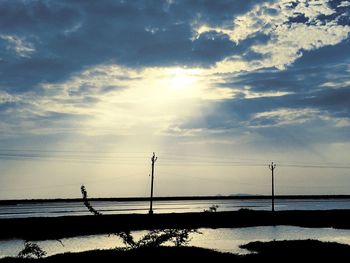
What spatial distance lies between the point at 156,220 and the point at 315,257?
1880 inches

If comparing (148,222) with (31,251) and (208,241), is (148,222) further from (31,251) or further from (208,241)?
(31,251)

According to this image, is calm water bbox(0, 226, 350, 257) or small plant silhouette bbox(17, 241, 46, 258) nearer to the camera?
small plant silhouette bbox(17, 241, 46, 258)

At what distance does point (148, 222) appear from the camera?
84.6m

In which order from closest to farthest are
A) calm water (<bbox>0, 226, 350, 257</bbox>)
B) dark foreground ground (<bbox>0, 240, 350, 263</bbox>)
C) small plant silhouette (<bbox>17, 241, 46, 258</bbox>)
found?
small plant silhouette (<bbox>17, 241, 46, 258</bbox>) → dark foreground ground (<bbox>0, 240, 350, 263</bbox>) → calm water (<bbox>0, 226, 350, 257</bbox>)

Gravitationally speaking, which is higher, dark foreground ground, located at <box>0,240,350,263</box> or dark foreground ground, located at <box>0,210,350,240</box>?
dark foreground ground, located at <box>0,210,350,240</box>

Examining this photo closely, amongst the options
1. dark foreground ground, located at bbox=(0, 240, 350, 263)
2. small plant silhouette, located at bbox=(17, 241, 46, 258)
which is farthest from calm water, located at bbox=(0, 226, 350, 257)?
small plant silhouette, located at bbox=(17, 241, 46, 258)

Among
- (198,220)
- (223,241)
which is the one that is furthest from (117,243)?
(198,220)

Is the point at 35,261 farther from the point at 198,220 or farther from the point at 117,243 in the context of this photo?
the point at 198,220

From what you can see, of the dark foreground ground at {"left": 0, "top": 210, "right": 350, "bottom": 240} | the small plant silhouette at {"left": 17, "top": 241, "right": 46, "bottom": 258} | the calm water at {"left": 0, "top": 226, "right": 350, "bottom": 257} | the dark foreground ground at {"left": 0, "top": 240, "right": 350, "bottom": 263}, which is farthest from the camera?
the dark foreground ground at {"left": 0, "top": 210, "right": 350, "bottom": 240}

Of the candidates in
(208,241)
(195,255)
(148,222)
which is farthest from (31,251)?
(148,222)

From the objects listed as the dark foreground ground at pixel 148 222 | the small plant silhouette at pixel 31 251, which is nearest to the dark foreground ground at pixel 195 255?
the small plant silhouette at pixel 31 251

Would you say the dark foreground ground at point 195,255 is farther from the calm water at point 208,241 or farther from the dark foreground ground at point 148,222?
the dark foreground ground at point 148,222

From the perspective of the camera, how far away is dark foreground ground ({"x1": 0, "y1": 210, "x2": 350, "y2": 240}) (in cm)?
7144

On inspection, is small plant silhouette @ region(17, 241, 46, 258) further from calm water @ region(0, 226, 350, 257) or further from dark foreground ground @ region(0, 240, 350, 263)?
calm water @ region(0, 226, 350, 257)
